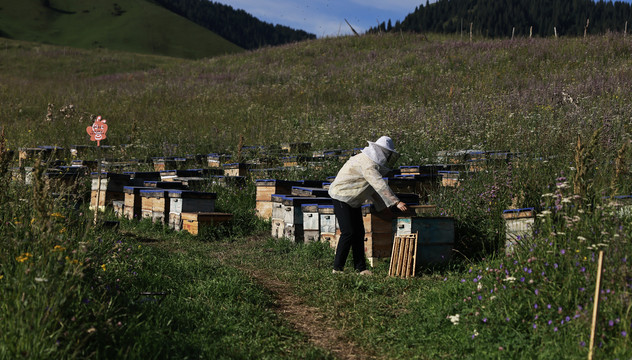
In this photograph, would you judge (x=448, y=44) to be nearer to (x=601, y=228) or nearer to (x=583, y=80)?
(x=583, y=80)

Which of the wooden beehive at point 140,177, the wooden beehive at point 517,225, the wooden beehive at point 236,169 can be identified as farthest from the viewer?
the wooden beehive at point 236,169

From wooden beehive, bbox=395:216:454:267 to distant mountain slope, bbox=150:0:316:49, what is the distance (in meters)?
167

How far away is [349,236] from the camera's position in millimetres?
7609

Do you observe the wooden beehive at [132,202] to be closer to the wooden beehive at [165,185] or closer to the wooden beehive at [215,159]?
the wooden beehive at [165,185]

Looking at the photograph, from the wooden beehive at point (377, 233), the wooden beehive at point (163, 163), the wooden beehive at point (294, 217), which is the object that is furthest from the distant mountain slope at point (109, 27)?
the wooden beehive at point (377, 233)

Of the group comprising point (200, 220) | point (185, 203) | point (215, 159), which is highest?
point (215, 159)

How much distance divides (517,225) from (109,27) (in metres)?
119

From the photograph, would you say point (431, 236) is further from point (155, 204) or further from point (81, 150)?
point (81, 150)

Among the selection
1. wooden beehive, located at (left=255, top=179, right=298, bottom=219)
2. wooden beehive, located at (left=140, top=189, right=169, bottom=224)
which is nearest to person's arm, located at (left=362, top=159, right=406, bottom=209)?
wooden beehive, located at (left=255, top=179, right=298, bottom=219)

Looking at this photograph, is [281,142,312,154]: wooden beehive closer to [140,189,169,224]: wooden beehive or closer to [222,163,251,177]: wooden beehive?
[222,163,251,177]: wooden beehive

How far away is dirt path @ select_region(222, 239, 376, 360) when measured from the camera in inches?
203

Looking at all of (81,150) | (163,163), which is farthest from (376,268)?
(81,150)

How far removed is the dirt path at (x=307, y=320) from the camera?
203 inches

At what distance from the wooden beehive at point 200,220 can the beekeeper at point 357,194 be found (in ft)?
10.9
